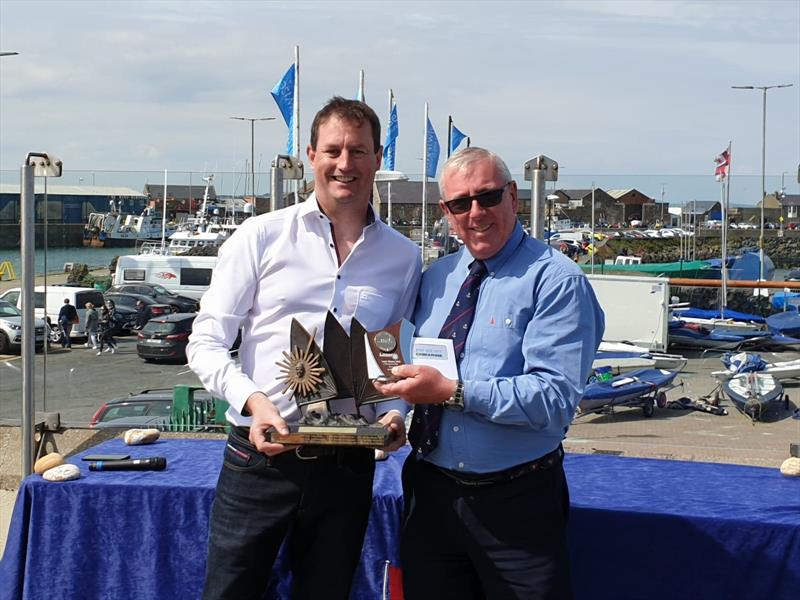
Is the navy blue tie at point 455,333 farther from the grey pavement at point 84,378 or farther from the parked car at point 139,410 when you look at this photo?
the grey pavement at point 84,378

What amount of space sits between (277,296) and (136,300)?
27.9m

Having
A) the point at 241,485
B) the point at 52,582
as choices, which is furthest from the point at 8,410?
the point at 241,485

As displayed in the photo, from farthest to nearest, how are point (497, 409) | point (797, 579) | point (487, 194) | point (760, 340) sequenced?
point (760, 340)
point (797, 579)
point (487, 194)
point (497, 409)

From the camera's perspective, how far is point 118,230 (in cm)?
7281

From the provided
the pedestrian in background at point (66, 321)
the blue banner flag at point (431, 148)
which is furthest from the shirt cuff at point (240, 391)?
the blue banner flag at point (431, 148)

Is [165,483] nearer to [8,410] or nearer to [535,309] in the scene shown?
[535,309]

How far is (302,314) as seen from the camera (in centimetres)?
289

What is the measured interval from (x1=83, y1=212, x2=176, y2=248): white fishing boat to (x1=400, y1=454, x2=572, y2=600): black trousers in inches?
2685

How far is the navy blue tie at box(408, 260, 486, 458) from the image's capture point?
111 inches

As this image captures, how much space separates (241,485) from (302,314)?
0.51 metres

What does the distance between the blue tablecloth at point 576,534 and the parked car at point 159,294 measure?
26.9 meters

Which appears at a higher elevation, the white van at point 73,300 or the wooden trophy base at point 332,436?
the wooden trophy base at point 332,436

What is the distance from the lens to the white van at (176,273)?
33.8 meters

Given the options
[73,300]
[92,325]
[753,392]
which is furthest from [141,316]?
[753,392]
